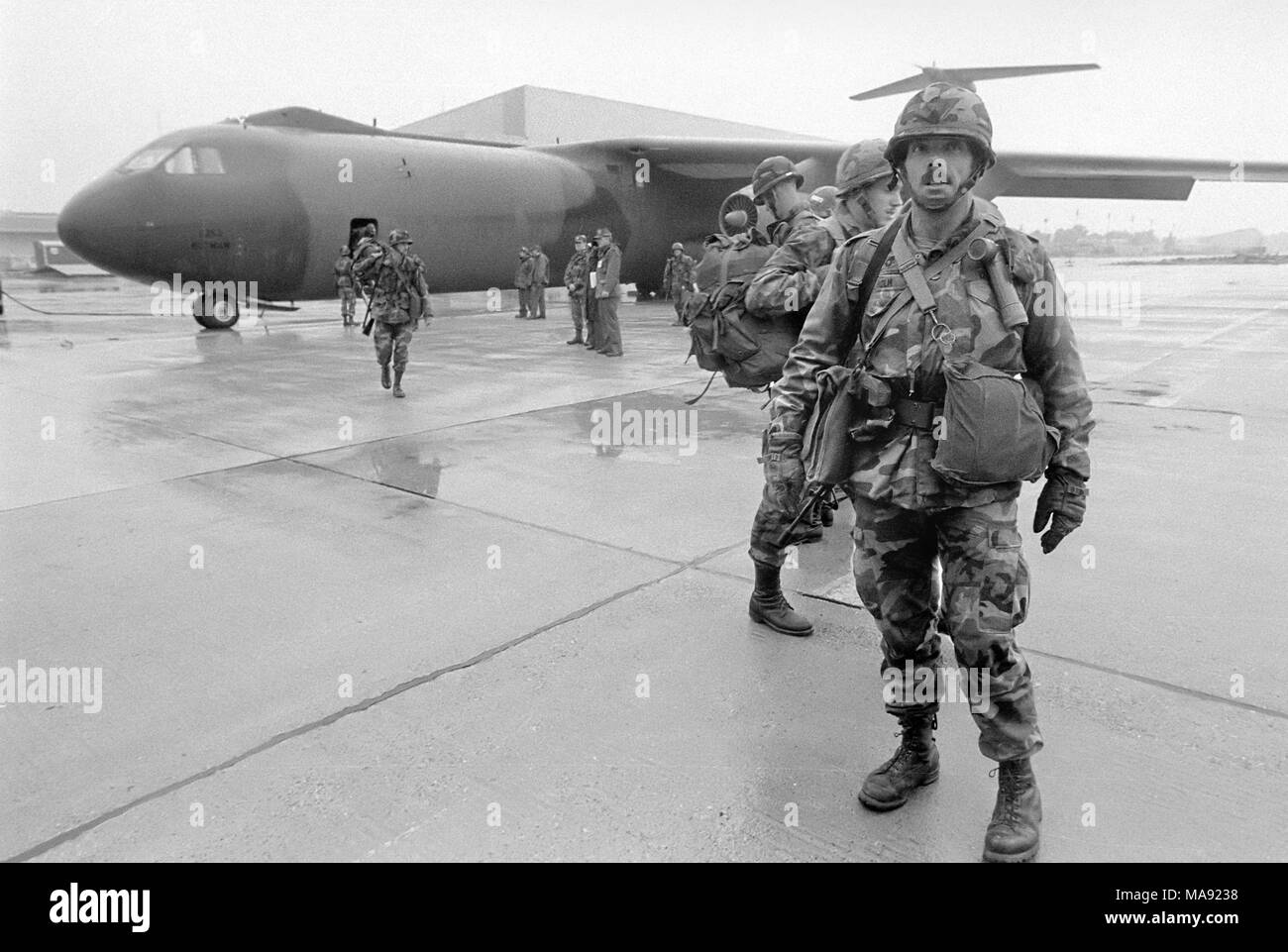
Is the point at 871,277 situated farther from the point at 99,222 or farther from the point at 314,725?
the point at 99,222

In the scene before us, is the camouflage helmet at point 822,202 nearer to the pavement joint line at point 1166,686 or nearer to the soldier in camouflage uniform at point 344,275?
the pavement joint line at point 1166,686

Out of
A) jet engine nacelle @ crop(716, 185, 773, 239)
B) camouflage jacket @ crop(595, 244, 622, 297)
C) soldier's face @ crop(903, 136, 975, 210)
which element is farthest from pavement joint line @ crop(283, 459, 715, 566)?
camouflage jacket @ crop(595, 244, 622, 297)

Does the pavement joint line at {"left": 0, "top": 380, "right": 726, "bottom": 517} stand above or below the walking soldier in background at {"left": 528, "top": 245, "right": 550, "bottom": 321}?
below

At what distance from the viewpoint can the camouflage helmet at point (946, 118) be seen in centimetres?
236

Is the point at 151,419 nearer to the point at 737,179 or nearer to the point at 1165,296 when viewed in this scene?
the point at 737,179

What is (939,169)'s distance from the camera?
2.37 metres

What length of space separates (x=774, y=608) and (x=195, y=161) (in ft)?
41.0

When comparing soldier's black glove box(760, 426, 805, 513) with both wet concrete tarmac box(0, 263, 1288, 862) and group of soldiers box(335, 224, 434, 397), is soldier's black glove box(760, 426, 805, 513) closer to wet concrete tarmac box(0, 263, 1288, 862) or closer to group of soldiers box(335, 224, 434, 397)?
wet concrete tarmac box(0, 263, 1288, 862)

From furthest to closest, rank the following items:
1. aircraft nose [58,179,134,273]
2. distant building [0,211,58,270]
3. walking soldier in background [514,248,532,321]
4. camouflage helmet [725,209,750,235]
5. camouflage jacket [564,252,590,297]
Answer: distant building [0,211,58,270] < walking soldier in background [514,248,532,321] < camouflage jacket [564,252,590,297] < aircraft nose [58,179,134,273] < camouflage helmet [725,209,750,235]

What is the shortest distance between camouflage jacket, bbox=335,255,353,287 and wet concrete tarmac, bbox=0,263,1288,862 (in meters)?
7.73

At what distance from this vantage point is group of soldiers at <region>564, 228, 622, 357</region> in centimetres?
1224

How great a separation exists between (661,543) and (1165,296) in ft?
85.8

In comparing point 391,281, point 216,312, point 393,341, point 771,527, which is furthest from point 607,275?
point 771,527
